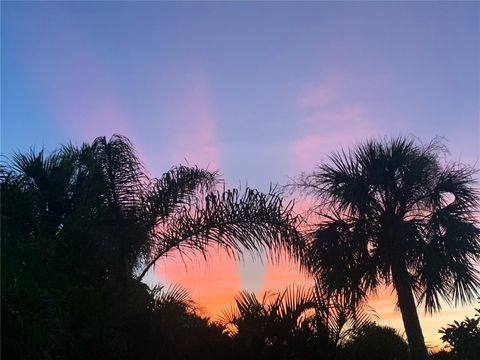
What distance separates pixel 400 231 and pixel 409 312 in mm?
1712

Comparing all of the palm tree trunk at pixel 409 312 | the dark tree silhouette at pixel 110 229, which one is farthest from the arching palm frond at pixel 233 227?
the palm tree trunk at pixel 409 312

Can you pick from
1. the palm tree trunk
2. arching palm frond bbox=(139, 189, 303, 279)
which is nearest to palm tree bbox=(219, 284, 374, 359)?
arching palm frond bbox=(139, 189, 303, 279)

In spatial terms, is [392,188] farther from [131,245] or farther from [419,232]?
[131,245]

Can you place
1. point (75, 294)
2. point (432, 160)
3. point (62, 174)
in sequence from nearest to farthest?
point (75, 294)
point (62, 174)
point (432, 160)

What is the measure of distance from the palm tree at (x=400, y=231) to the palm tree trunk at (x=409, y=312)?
2 cm

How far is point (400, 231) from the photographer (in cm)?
1373

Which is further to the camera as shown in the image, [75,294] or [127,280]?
[127,280]

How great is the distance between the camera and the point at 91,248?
382 inches

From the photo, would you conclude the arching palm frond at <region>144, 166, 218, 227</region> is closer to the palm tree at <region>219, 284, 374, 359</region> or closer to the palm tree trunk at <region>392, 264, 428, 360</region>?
the palm tree at <region>219, 284, 374, 359</region>

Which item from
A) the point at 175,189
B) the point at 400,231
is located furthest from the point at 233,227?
the point at 400,231

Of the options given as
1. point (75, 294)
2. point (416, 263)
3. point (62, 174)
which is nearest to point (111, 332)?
point (75, 294)

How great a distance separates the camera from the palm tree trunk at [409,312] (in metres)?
12.8

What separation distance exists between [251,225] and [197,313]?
1699 mm

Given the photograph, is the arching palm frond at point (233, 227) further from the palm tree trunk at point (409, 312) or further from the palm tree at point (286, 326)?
the palm tree trunk at point (409, 312)
